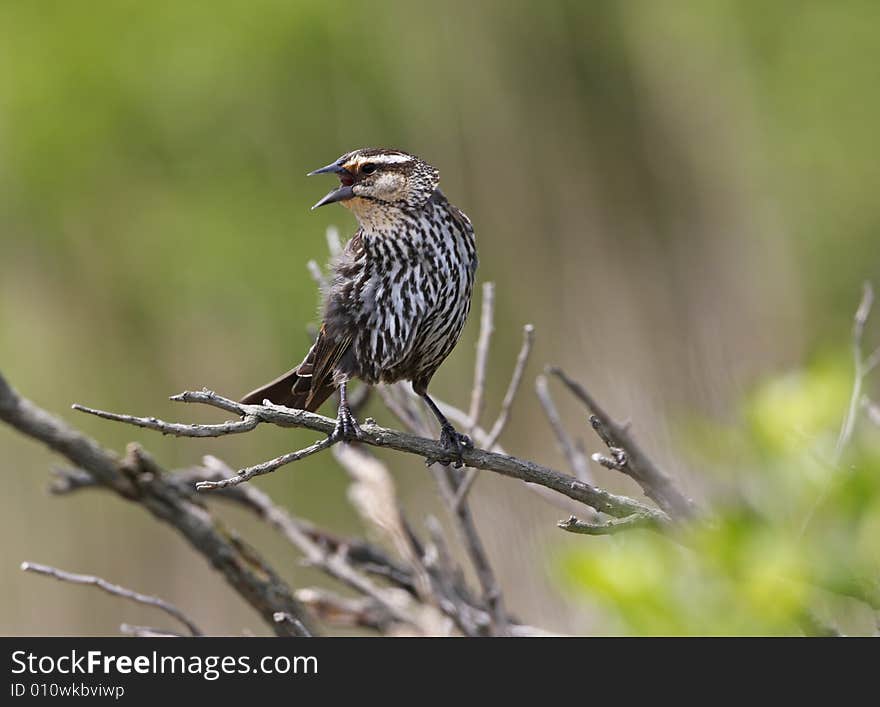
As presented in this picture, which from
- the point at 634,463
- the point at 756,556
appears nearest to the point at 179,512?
the point at 634,463

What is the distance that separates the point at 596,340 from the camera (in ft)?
10.7

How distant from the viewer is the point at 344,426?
2.83 meters

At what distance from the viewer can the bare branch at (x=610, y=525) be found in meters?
2.04

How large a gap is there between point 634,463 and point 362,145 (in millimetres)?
6596

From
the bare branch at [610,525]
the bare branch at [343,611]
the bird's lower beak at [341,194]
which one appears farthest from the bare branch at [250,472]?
the bare branch at [343,611]

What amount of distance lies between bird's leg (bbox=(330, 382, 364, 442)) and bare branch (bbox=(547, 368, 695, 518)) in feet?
1.45

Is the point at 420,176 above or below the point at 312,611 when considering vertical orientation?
above

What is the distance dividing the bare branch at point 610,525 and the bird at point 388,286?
1.17 metres

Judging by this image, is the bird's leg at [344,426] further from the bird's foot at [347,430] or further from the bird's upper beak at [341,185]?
the bird's upper beak at [341,185]

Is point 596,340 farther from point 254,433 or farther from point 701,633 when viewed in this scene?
point 254,433
